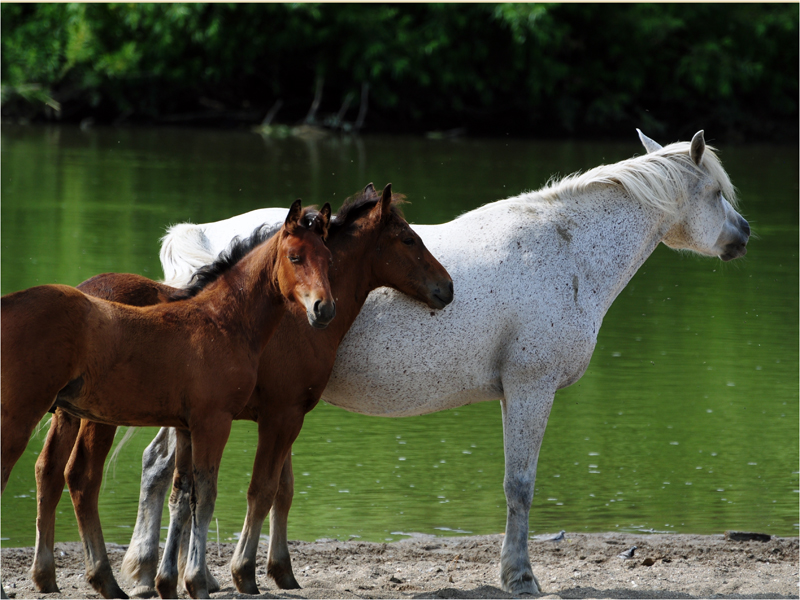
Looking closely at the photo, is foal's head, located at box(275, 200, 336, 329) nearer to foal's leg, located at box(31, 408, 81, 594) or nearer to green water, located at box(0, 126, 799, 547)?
foal's leg, located at box(31, 408, 81, 594)

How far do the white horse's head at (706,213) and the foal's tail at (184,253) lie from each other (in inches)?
88.9

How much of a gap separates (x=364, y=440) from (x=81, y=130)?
2189cm

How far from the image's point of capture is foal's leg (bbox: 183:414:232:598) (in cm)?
382

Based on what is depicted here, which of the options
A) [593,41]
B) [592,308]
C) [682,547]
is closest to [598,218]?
[592,308]

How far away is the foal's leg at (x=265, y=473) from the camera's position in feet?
14.1

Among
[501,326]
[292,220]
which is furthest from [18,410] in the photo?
[501,326]

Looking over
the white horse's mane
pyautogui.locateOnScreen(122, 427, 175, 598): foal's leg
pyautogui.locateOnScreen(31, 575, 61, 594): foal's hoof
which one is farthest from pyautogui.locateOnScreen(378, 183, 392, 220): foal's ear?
pyautogui.locateOnScreen(31, 575, 61, 594): foal's hoof

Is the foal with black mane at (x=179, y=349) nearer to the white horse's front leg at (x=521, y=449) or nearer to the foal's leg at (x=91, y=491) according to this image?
the foal's leg at (x=91, y=491)

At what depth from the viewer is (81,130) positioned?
1053 inches

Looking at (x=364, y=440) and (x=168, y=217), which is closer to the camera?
(x=364, y=440)

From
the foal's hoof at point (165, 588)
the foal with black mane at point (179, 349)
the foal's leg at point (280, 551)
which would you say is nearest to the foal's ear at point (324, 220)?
the foal with black mane at point (179, 349)

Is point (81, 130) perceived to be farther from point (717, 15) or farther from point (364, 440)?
point (364, 440)

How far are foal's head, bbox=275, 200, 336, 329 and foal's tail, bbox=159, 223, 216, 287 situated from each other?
933 mm

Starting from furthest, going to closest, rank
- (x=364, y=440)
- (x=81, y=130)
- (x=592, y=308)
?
(x=81, y=130)
(x=364, y=440)
(x=592, y=308)
